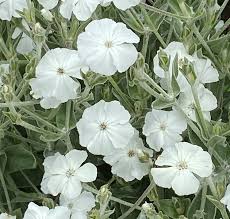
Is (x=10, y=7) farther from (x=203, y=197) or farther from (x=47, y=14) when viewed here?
(x=203, y=197)

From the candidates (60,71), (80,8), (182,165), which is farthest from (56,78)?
(182,165)

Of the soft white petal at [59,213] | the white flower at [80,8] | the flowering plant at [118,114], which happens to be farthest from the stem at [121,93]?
the soft white petal at [59,213]

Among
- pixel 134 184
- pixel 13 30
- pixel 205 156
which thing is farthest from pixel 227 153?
pixel 13 30

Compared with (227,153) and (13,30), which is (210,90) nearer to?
(227,153)

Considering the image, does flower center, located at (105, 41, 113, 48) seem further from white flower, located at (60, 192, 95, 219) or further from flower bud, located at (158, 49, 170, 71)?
white flower, located at (60, 192, 95, 219)

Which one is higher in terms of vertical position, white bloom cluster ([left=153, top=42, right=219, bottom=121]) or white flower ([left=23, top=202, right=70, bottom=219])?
white bloom cluster ([left=153, top=42, right=219, bottom=121])

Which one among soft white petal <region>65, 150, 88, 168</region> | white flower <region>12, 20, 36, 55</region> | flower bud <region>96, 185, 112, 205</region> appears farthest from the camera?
white flower <region>12, 20, 36, 55</region>

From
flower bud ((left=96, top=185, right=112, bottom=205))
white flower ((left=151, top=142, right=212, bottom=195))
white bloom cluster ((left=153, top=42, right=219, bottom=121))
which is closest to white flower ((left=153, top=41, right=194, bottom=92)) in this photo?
white bloom cluster ((left=153, top=42, right=219, bottom=121))
